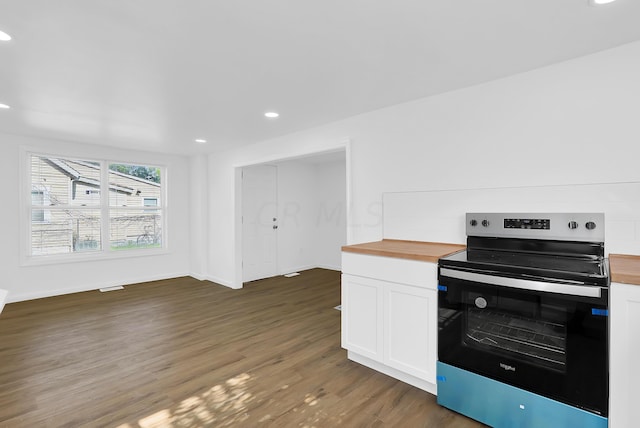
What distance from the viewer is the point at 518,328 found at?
1855 mm

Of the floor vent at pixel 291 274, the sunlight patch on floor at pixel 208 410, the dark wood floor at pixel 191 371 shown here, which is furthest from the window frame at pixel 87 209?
the sunlight patch on floor at pixel 208 410

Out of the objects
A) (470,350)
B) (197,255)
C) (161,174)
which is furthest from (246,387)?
(161,174)

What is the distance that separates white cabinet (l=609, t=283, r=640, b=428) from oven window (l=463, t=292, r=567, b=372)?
7.6 inches

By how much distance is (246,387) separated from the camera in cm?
237

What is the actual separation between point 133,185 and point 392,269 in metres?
5.02

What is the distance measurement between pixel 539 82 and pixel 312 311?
3.19 meters

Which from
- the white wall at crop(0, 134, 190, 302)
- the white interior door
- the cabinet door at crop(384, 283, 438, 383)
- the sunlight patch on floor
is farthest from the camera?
the white interior door

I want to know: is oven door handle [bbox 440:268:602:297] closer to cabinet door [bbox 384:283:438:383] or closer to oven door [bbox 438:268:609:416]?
oven door [bbox 438:268:609:416]

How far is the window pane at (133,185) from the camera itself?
5.43m

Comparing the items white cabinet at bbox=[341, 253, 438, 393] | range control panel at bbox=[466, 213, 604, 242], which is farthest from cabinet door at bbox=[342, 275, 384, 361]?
range control panel at bbox=[466, 213, 604, 242]

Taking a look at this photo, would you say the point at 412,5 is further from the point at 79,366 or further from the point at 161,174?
the point at 161,174

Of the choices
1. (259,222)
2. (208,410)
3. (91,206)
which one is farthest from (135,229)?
(208,410)

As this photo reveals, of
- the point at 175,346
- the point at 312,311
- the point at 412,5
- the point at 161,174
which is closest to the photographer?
the point at 412,5

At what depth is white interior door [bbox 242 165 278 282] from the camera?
18.6 ft
